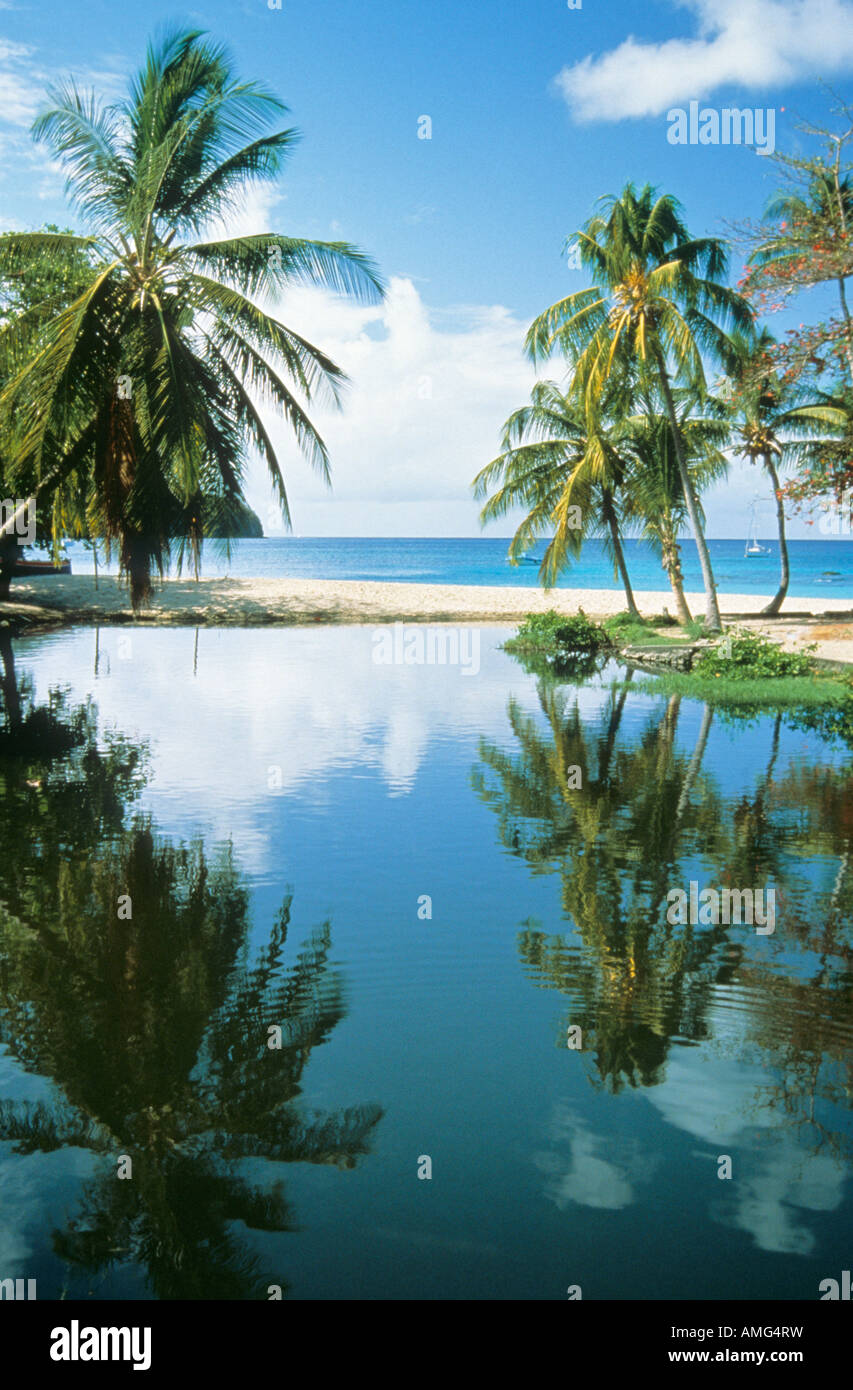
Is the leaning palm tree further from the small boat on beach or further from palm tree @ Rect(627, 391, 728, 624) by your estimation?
the small boat on beach

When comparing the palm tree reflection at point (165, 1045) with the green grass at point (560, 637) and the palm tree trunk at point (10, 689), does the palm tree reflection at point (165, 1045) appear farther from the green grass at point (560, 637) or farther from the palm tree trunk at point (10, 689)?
the green grass at point (560, 637)

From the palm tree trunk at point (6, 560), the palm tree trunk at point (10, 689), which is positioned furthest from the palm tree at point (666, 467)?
the palm tree trunk at point (6, 560)

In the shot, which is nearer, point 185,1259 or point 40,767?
point 185,1259

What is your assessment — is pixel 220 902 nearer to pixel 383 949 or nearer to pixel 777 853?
pixel 383 949

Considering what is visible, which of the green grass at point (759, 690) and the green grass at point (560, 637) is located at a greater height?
the green grass at point (560, 637)

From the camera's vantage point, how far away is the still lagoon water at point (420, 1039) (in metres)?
3.77

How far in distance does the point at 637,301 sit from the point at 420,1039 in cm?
2077

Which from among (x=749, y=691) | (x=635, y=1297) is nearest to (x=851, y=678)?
(x=749, y=691)

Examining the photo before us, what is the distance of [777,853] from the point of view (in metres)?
8.77

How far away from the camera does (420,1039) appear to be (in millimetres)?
5336

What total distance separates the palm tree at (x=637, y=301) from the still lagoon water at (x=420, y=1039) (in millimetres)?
14127

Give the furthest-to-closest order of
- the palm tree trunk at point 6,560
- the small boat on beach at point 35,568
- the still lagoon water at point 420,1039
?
the small boat on beach at point 35,568 → the palm tree trunk at point 6,560 → the still lagoon water at point 420,1039

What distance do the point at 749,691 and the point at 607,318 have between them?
950cm

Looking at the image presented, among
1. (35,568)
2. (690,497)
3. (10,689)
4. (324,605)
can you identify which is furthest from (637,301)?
(35,568)
